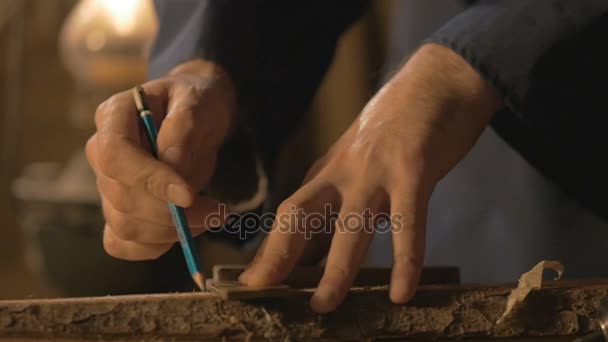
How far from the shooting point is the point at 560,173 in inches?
23.3

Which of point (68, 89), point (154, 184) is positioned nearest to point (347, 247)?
point (154, 184)

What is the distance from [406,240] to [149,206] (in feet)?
0.54

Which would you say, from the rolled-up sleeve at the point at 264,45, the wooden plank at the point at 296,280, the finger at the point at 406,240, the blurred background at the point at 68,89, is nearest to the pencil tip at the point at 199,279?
the wooden plank at the point at 296,280

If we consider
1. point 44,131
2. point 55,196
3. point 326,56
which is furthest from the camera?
point 44,131

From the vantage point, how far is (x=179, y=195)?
1.33 feet

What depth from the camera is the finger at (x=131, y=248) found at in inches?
18.5

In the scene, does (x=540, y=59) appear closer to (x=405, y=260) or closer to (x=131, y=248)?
(x=405, y=260)

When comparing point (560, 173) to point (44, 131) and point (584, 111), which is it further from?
point (44, 131)

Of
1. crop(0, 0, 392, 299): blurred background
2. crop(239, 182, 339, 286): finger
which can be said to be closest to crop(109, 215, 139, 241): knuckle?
crop(239, 182, 339, 286): finger

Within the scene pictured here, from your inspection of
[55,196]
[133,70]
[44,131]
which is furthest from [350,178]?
[44,131]

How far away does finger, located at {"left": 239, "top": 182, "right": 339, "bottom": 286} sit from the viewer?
381 mm

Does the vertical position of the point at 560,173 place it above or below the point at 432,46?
below

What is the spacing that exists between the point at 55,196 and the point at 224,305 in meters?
0.75

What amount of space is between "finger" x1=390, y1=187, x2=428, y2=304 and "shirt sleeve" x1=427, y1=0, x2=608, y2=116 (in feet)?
0.36
